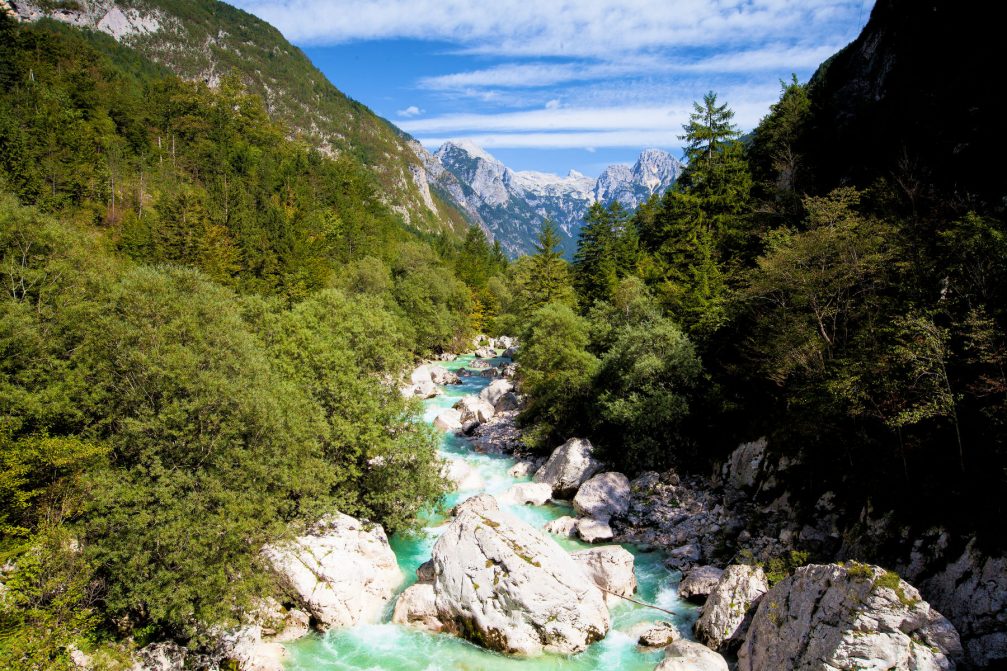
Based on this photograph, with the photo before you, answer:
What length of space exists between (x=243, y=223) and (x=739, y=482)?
184 feet

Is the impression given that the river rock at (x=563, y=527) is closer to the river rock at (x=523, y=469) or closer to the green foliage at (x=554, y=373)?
the river rock at (x=523, y=469)

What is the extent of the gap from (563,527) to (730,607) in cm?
998

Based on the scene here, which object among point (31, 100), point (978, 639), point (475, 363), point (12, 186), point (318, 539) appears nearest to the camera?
point (978, 639)

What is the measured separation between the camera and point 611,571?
20703 mm

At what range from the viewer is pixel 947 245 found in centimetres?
1889

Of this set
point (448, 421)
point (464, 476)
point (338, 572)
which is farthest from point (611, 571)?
point (448, 421)

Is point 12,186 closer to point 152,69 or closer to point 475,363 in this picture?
point 475,363

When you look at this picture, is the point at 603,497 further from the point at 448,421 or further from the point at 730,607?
the point at 448,421

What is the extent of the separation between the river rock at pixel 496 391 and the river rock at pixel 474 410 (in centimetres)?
203

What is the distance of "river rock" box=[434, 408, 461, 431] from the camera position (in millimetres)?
41875

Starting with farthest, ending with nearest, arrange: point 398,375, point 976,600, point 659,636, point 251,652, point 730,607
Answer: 1. point 398,375
2. point 659,636
3. point 730,607
4. point 251,652
5. point 976,600

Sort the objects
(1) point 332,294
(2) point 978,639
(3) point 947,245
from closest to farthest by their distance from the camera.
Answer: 1. (2) point 978,639
2. (3) point 947,245
3. (1) point 332,294

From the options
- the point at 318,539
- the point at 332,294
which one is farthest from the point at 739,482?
the point at 332,294

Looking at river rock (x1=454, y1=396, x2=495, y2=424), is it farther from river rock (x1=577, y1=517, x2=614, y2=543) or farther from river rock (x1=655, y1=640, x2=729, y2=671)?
river rock (x1=655, y1=640, x2=729, y2=671)
